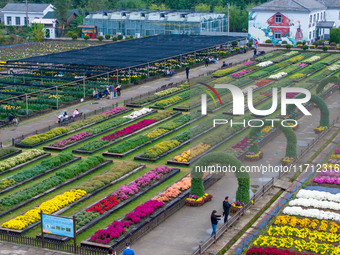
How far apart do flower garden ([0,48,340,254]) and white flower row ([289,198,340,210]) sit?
5cm

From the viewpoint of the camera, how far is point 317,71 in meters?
75.4

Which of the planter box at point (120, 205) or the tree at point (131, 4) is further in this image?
the tree at point (131, 4)

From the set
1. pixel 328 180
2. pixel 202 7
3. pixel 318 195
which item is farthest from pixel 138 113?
pixel 202 7

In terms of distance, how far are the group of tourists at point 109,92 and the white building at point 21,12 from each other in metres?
73.0

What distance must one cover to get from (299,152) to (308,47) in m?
60.0

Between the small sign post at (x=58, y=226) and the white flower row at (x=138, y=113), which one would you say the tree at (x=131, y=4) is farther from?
the small sign post at (x=58, y=226)

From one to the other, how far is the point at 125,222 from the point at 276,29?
78.5 metres

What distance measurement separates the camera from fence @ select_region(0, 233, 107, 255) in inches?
1069

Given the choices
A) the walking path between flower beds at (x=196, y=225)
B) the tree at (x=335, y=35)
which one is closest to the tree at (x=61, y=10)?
the tree at (x=335, y=35)

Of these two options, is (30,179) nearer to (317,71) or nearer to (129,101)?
(129,101)

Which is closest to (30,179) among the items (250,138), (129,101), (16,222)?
(16,222)

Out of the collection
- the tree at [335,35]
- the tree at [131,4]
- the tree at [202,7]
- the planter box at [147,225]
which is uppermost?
the tree at [131,4]

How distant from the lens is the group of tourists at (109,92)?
6119cm

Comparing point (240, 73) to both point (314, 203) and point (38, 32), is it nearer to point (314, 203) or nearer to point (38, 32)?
point (314, 203)
